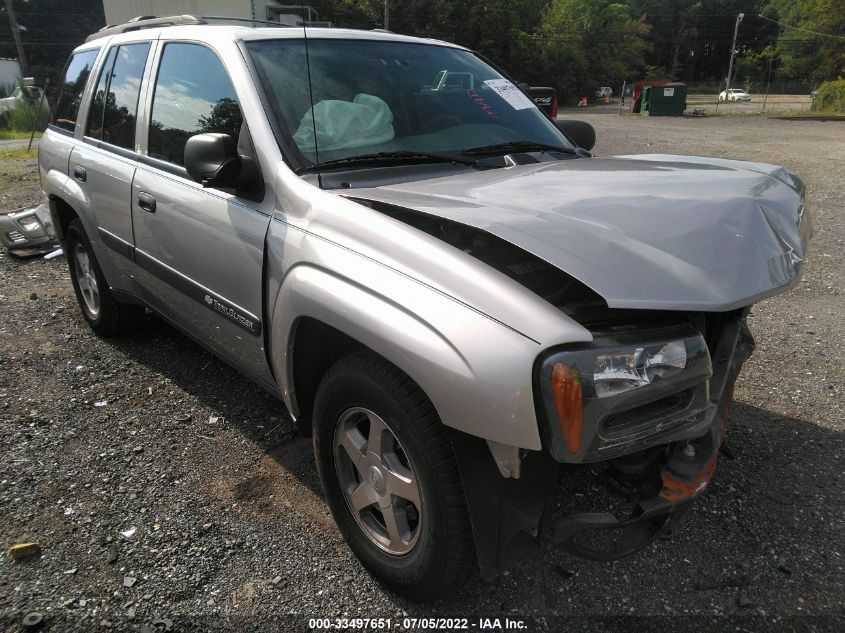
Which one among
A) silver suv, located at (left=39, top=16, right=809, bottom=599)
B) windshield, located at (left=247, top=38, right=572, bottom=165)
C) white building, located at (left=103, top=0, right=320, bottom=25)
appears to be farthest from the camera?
white building, located at (left=103, top=0, right=320, bottom=25)

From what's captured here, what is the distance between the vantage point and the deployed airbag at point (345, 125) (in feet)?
8.23

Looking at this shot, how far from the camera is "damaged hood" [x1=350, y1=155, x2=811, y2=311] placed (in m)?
1.69

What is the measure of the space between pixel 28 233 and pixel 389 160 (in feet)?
18.7

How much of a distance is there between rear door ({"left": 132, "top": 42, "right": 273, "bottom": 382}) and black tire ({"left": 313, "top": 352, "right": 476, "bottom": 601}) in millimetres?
564

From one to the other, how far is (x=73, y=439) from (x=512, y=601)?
2334 millimetres

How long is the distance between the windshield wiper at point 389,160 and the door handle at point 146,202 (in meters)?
1.09

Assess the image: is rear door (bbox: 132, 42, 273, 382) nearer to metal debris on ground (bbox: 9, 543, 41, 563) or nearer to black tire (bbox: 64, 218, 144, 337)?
black tire (bbox: 64, 218, 144, 337)

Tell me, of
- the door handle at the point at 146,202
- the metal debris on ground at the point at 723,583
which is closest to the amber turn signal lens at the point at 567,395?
the metal debris on ground at the point at 723,583

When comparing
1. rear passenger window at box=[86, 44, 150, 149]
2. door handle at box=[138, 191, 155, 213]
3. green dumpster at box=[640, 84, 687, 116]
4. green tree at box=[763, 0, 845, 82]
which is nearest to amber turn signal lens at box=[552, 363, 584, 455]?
door handle at box=[138, 191, 155, 213]

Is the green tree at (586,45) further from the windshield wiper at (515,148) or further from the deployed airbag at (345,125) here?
the deployed airbag at (345,125)

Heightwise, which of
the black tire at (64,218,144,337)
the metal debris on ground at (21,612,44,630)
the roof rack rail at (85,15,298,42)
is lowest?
the metal debris on ground at (21,612,44,630)

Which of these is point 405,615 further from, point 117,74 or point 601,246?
point 117,74

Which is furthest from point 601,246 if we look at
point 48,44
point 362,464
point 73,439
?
point 48,44

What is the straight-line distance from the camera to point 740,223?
1.96 m
